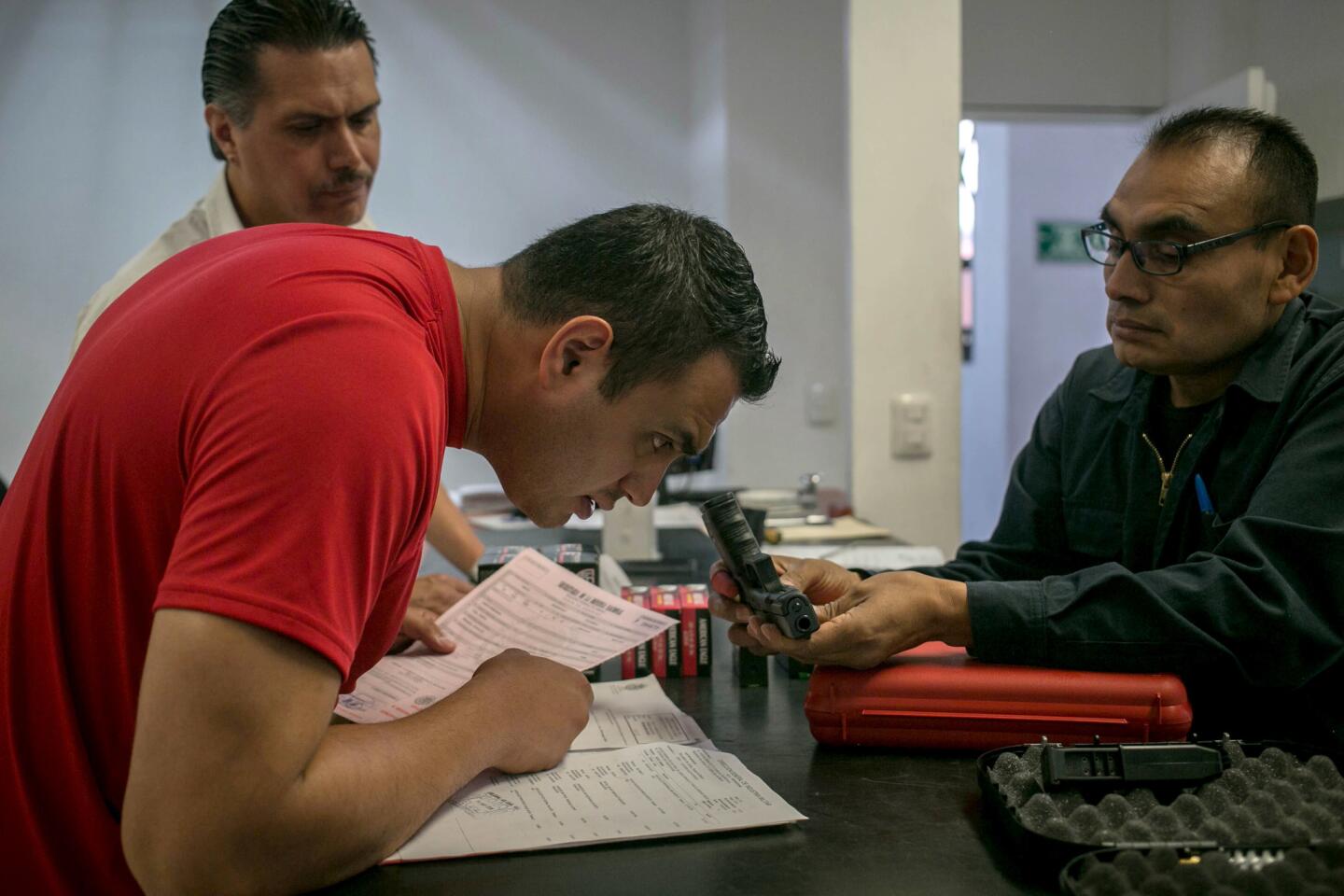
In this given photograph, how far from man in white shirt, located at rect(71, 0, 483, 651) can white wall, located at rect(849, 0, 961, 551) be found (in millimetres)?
1256

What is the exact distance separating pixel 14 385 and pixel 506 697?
3630 millimetres

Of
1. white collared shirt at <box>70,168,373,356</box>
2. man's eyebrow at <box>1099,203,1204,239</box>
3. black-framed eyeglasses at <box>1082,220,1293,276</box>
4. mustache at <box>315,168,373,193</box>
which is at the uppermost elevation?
mustache at <box>315,168,373,193</box>

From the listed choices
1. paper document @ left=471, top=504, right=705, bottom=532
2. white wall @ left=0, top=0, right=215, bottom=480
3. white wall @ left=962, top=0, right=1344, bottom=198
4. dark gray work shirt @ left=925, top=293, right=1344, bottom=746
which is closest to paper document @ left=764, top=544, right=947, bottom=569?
paper document @ left=471, top=504, right=705, bottom=532

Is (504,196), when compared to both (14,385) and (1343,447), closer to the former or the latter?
(14,385)

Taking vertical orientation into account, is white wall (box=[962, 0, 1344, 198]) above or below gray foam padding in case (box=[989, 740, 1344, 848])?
above

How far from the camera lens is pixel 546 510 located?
3.51 feet

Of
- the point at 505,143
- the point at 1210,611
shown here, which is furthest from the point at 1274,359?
the point at 505,143

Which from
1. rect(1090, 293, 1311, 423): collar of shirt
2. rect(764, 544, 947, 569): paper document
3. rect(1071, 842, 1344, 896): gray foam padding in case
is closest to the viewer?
rect(1071, 842, 1344, 896): gray foam padding in case

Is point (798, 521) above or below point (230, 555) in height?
below

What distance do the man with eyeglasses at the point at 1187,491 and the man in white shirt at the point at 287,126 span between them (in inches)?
36.5

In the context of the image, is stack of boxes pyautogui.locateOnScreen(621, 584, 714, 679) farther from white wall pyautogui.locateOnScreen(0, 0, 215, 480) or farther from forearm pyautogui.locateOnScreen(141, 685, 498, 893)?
white wall pyautogui.locateOnScreen(0, 0, 215, 480)

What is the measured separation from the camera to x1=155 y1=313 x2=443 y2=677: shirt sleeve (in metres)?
0.70

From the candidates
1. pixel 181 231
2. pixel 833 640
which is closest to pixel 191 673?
pixel 833 640

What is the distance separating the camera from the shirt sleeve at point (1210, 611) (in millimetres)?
1117
